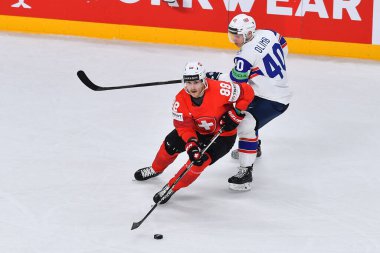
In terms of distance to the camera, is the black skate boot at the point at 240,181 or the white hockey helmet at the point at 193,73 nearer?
the white hockey helmet at the point at 193,73

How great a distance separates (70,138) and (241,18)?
5.00 feet

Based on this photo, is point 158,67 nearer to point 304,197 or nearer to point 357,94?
point 357,94

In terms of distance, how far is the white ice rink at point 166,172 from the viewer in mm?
4797

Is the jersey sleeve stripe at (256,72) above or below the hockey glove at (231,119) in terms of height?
above

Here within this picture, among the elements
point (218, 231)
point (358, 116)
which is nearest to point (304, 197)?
point (218, 231)

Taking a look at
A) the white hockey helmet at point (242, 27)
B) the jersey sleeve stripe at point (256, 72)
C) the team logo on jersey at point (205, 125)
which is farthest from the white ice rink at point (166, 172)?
the white hockey helmet at point (242, 27)

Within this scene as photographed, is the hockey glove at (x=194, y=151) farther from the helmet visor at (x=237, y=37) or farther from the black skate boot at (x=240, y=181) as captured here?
the helmet visor at (x=237, y=37)

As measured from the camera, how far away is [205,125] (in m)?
5.36

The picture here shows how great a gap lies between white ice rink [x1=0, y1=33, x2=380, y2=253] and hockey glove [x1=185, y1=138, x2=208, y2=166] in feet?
0.92

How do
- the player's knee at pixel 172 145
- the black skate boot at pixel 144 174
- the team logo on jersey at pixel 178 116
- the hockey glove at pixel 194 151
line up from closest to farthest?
the hockey glove at pixel 194 151 → the team logo on jersey at pixel 178 116 → the player's knee at pixel 172 145 → the black skate boot at pixel 144 174

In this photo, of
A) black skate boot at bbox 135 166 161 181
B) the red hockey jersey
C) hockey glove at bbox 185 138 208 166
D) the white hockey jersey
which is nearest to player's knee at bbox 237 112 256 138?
the red hockey jersey

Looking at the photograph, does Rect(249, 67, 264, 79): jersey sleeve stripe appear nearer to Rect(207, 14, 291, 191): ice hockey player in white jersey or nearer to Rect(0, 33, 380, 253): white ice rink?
Rect(207, 14, 291, 191): ice hockey player in white jersey

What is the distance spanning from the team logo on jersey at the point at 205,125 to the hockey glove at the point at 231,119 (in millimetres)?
61

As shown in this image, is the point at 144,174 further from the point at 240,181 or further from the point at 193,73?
the point at 193,73
